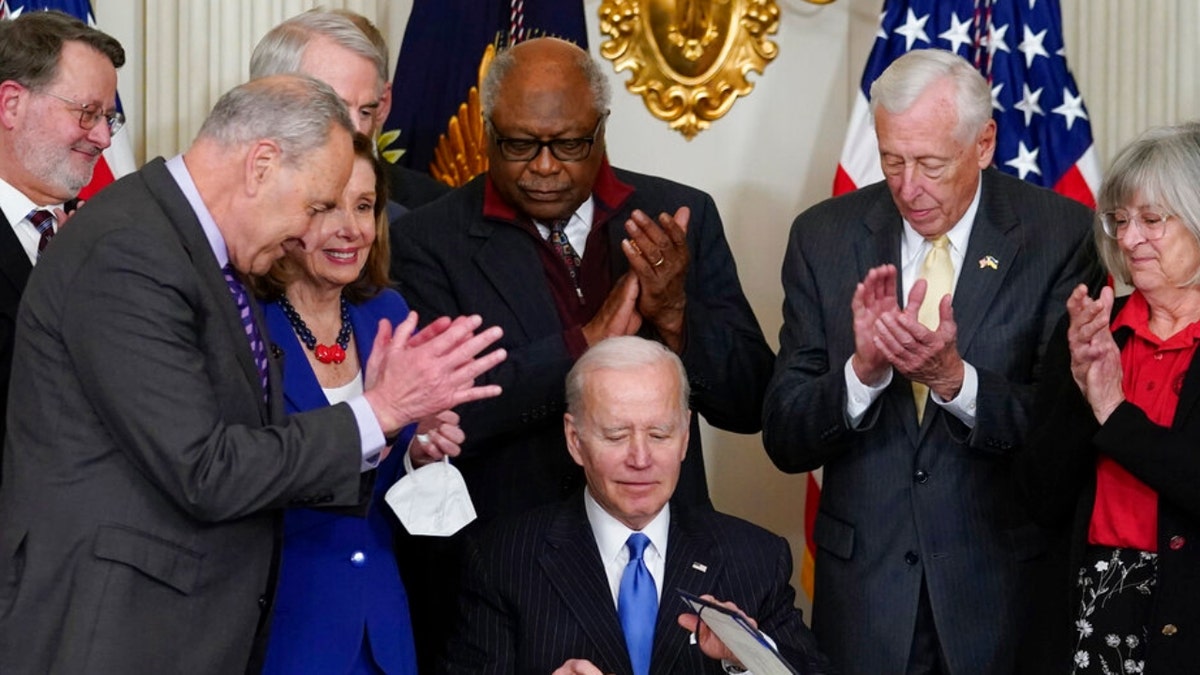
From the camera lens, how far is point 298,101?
10.0ft

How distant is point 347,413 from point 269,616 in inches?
15.8

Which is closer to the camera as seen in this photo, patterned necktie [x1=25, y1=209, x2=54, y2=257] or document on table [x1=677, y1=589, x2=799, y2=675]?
document on table [x1=677, y1=589, x2=799, y2=675]

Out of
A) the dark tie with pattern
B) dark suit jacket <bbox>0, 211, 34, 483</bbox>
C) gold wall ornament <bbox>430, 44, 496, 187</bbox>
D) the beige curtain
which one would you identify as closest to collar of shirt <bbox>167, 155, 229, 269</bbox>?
dark suit jacket <bbox>0, 211, 34, 483</bbox>

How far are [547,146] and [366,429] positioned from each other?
4.08 feet

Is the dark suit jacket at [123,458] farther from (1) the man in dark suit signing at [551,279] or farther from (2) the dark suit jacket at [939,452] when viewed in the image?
(2) the dark suit jacket at [939,452]

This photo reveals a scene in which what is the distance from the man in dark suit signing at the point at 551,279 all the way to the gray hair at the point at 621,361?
0.18m

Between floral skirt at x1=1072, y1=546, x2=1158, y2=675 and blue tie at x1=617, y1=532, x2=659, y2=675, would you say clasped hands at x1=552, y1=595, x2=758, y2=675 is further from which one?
floral skirt at x1=1072, y1=546, x2=1158, y2=675

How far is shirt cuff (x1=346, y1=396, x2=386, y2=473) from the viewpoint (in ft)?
10.1

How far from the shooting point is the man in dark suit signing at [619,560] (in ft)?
11.9

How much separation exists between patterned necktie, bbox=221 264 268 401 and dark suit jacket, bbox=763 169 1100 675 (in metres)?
1.30

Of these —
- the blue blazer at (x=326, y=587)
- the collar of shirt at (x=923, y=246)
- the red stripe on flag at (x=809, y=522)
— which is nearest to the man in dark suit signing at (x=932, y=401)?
the collar of shirt at (x=923, y=246)

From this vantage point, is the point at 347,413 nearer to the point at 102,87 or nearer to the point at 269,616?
the point at 269,616

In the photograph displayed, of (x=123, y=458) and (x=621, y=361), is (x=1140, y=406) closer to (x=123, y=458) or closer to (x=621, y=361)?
(x=621, y=361)

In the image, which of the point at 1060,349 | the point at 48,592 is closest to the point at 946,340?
the point at 1060,349
